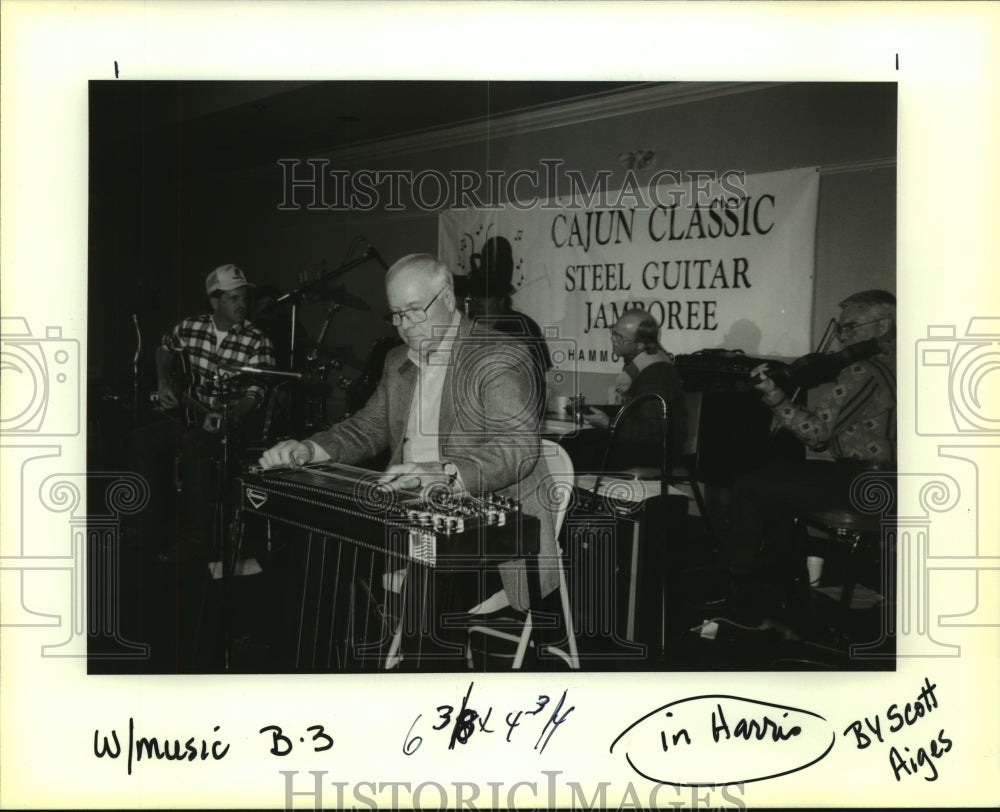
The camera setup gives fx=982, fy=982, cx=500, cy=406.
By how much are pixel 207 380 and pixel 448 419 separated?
64 centimetres

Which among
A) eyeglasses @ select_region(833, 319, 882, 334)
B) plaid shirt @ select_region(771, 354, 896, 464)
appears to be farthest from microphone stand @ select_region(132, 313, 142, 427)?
eyeglasses @ select_region(833, 319, 882, 334)

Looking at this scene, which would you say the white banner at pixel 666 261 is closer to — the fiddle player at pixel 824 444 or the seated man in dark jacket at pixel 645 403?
the seated man in dark jacket at pixel 645 403

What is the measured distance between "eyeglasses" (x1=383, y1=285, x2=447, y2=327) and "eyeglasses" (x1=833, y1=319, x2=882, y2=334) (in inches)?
40.7

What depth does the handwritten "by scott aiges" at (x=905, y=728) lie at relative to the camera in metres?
2.67

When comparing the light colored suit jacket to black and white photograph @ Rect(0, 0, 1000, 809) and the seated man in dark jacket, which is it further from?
the seated man in dark jacket

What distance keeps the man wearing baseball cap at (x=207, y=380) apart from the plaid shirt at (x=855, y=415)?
4.57ft

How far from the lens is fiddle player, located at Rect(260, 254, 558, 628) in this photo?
256 centimetres

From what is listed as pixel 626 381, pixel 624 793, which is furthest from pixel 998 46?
pixel 624 793

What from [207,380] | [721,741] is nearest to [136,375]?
[207,380]

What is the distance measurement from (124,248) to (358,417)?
2.48ft

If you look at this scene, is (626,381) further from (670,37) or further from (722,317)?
(670,37)

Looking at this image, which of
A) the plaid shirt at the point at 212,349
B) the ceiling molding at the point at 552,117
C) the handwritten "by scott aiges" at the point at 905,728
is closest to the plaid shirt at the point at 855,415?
the handwritten "by scott aiges" at the point at 905,728

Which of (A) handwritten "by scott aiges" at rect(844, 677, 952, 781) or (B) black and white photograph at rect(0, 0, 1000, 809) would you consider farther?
(A) handwritten "by scott aiges" at rect(844, 677, 952, 781)

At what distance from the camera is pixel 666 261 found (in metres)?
2.56
